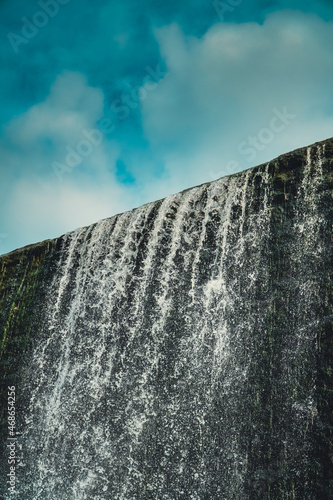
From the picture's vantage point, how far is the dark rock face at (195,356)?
3.34 meters

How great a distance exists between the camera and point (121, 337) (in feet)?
15.4

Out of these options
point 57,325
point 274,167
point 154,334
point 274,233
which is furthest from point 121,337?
point 274,167

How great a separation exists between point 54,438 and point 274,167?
4.19 meters

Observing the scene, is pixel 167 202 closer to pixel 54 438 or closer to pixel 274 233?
pixel 274 233

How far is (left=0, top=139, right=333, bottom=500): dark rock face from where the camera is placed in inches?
131

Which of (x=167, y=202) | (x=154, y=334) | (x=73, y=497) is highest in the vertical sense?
(x=167, y=202)

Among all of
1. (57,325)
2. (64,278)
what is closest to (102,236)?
(64,278)

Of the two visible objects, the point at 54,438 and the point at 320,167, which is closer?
the point at 320,167

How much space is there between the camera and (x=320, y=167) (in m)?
4.08

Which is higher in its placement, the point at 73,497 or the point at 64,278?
the point at 64,278

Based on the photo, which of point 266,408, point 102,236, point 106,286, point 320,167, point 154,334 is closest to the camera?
point 266,408

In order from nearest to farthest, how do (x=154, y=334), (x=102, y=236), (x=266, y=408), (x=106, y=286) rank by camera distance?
(x=266, y=408) → (x=154, y=334) → (x=106, y=286) → (x=102, y=236)

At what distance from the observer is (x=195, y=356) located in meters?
4.05

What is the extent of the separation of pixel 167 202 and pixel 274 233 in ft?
5.70
